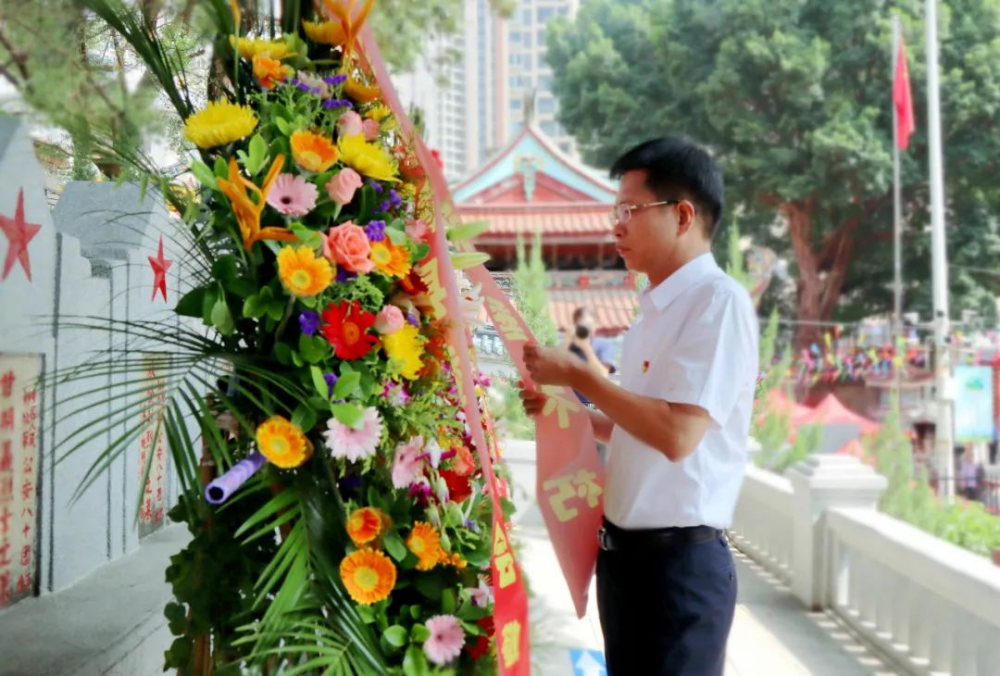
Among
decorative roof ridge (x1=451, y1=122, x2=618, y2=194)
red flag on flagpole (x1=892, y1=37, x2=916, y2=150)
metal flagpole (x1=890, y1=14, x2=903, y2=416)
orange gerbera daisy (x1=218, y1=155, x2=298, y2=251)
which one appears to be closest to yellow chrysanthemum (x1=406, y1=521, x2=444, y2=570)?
orange gerbera daisy (x1=218, y1=155, x2=298, y2=251)

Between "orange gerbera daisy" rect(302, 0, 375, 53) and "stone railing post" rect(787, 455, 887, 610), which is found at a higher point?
"orange gerbera daisy" rect(302, 0, 375, 53)

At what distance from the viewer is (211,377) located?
1.12m

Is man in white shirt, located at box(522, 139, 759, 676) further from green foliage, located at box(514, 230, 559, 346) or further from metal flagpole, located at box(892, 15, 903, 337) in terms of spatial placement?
metal flagpole, located at box(892, 15, 903, 337)

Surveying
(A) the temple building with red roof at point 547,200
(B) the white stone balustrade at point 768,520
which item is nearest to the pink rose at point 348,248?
(B) the white stone balustrade at point 768,520

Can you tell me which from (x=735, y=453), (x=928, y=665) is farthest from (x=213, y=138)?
Answer: (x=928, y=665)

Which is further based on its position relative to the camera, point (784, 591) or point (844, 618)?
point (784, 591)

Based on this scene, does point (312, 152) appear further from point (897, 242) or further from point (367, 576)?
point (897, 242)

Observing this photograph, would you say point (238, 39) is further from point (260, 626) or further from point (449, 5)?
point (449, 5)

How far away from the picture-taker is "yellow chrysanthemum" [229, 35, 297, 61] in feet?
3.53

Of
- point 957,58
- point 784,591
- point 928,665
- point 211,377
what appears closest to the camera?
point 211,377

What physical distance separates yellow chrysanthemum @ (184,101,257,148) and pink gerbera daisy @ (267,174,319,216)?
63 millimetres

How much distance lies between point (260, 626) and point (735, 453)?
55cm

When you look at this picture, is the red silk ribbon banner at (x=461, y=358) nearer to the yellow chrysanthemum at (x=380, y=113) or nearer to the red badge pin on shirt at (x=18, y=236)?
the yellow chrysanthemum at (x=380, y=113)

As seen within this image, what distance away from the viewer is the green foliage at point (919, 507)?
616 cm
